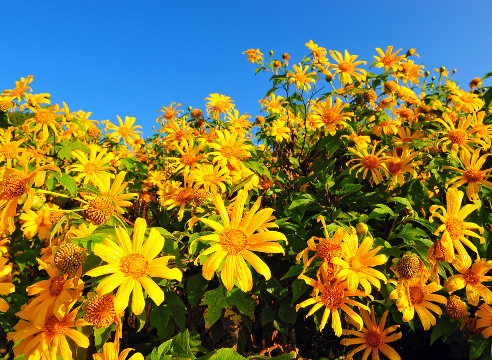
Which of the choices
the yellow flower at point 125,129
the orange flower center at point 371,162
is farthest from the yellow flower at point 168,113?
the orange flower center at point 371,162

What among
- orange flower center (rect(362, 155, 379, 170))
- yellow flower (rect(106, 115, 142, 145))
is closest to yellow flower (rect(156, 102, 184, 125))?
yellow flower (rect(106, 115, 142, 145))

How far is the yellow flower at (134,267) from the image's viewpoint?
123cm

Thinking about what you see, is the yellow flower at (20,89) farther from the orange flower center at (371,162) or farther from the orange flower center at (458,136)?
the orange flower center at (458,136)

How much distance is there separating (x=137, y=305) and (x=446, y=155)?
237cm

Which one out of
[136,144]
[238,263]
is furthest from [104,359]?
[136,144]

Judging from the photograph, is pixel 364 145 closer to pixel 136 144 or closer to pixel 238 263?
pixel 238 263

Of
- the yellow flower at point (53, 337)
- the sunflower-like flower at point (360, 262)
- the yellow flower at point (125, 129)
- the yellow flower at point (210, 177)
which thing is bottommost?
the yellow flower at point (53, 337)

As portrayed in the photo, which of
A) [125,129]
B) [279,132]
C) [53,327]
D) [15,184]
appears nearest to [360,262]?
[53,327]

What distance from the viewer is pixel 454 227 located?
1.67m

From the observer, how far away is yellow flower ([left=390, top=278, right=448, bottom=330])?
1.66 metres

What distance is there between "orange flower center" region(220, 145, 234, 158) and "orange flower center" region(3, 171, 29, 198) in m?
1.19

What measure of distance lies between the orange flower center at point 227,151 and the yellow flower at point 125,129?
2.81 metres

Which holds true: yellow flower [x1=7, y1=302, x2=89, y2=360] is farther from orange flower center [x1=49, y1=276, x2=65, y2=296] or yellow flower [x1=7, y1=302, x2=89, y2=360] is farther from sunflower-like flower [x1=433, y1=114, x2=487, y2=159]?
sunflower-like flower [x1=433, y1=114, x2=487, y2=159]

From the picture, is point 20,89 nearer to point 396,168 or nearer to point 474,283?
point 396,168
